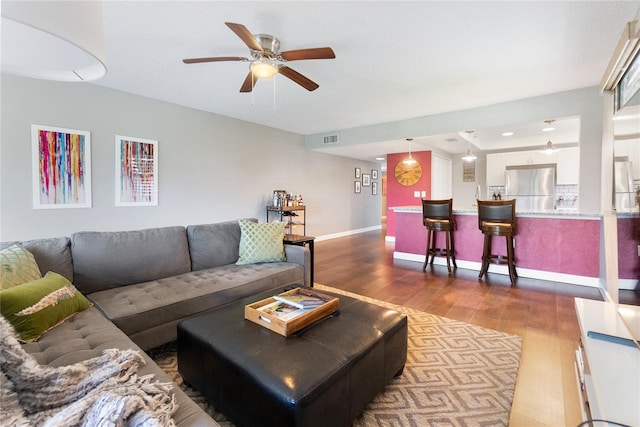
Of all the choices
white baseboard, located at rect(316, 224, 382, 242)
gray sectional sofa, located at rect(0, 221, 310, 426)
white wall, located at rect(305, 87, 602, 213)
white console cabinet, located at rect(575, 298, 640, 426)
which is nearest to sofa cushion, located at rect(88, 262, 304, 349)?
gray sectional sofa, located at rect(0, 221, 310, 426)

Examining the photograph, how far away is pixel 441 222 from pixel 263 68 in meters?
3.19

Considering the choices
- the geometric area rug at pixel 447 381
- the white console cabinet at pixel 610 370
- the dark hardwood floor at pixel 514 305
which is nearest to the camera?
the white console cabinet at pixel 610 370

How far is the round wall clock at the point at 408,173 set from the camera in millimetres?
6652

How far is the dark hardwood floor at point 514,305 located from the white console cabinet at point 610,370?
0.32m

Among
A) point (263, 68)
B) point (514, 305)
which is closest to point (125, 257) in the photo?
point (263, 68)

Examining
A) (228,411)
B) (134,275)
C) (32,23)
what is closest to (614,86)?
(32,23)

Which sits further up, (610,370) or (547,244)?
(547,244)

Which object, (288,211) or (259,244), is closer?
(259,244)

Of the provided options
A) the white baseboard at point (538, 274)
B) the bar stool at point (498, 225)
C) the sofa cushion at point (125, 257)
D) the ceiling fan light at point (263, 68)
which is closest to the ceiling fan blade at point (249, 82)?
the ceiling fan light at point (263, 68)

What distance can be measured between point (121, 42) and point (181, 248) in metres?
1.92

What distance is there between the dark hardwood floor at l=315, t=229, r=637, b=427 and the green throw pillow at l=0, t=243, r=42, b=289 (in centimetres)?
273

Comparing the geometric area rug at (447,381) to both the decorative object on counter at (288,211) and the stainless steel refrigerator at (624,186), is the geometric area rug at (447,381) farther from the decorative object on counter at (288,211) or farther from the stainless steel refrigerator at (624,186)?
the decorative object on counter at (288,211)

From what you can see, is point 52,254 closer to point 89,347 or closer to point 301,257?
→ point 89,347

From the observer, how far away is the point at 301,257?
9.86 feet
